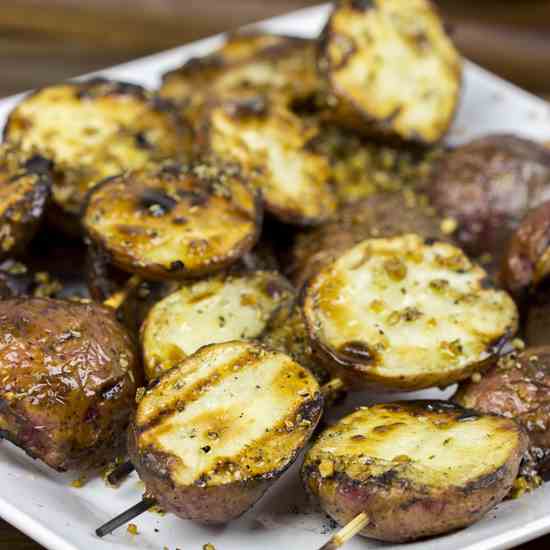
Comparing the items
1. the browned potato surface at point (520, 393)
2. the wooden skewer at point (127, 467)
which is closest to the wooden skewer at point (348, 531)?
the wooden skewer at point (127, 467)

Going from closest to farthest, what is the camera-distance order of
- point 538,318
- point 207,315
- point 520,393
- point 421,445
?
point 421,445, point 520,393, point 207,315, point 538,318

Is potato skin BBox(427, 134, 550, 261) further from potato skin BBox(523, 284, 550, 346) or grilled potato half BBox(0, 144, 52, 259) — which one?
grilled potato half BBox(0, 144, 52, 259)

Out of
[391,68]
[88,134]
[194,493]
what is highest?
[88,134]

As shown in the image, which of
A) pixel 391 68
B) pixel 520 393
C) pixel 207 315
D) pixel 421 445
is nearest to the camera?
pixel 421 445

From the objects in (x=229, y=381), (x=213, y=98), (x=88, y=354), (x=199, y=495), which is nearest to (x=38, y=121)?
(x=213, y=98)

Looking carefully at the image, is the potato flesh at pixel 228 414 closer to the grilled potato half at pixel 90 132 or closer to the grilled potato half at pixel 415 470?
the grilled potato half at pixel 415 470

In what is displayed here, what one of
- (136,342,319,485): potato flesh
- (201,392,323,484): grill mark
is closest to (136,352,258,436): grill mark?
(136,342,319,485): potato flesh

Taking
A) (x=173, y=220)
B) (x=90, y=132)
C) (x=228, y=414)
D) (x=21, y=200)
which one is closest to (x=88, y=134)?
(x=90, y=132)

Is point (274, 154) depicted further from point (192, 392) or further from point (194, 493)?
point (194, 493)
